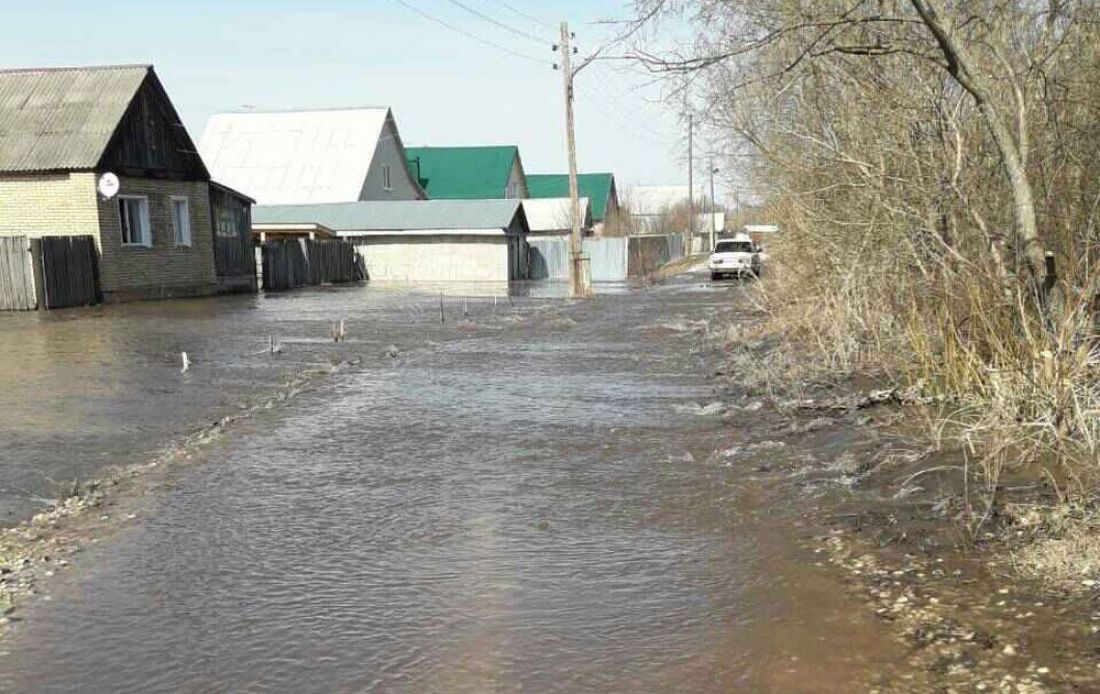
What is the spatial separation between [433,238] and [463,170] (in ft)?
68.5

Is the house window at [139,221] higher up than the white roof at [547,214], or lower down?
lower down

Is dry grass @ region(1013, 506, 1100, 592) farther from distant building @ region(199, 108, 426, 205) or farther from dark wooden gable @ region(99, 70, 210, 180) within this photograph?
distant building @ region(199, 108, 426, 205)

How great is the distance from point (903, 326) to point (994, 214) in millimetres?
1341

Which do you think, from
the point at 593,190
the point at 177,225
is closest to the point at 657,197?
the point at 593,190

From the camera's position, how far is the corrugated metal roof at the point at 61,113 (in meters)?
23.9

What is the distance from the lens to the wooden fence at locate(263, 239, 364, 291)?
33209mm

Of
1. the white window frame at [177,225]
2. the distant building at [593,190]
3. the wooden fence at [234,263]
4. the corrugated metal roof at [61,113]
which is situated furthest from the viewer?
the distant building at [593,190]

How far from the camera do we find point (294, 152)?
48.8 meters

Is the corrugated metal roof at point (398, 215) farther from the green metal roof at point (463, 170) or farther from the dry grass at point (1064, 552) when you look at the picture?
the dry grass at point (1064, 552)

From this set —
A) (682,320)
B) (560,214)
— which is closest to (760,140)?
(682,320)

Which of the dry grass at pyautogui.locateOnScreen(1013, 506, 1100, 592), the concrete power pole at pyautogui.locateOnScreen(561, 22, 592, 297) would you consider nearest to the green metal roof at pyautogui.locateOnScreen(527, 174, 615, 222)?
the concrete power pole at pyautogui.locateOnScreen(561, 22, 592, 297)

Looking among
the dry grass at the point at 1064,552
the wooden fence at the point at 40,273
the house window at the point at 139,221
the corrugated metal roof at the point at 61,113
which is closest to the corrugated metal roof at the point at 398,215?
the house window at the point at 139,221

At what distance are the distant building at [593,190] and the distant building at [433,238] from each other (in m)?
28.6

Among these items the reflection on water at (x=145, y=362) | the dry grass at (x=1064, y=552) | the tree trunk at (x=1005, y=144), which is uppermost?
the tree trunk at (x=1005, y=144)
